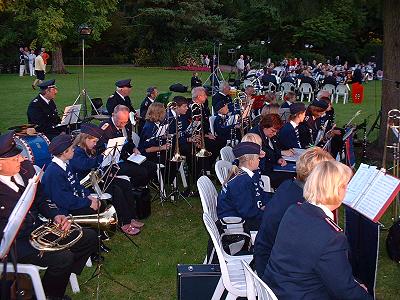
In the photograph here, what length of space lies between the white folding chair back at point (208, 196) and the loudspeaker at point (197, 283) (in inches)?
36.0

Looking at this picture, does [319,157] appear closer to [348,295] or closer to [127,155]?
[348,295]

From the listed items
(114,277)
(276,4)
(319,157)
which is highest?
(276,4)

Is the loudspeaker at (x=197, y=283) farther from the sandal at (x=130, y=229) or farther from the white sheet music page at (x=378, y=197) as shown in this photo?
the sandal at (x=130, y=229)

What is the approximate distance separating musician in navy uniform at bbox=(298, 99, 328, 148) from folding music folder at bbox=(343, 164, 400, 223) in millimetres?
4444

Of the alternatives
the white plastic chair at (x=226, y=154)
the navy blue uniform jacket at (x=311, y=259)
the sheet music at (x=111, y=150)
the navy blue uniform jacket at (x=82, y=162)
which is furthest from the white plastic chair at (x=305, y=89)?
the navy blue uniform jacket at (x=311, y=259)

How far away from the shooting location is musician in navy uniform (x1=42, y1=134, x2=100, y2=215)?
241 inches

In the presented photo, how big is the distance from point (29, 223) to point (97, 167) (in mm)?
2065

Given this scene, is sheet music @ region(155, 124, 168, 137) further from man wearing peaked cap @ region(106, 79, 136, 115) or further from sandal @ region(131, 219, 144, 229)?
man wearing peaked cap @ region(106, 79, 136, 115)

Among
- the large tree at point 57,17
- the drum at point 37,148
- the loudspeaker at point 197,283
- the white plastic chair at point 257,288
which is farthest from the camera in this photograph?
the large tree at point 57,17

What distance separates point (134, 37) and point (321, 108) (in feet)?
143

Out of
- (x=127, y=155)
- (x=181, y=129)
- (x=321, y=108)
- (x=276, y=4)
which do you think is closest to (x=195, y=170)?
(x=181, y=129)

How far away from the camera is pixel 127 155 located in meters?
8.99

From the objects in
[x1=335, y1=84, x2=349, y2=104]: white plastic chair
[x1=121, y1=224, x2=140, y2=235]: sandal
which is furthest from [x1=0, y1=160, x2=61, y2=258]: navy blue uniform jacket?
[x1=335, y1=84, x2=349, y2=104]: white plastic chair

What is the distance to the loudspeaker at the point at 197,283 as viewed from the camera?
16.5 ft
